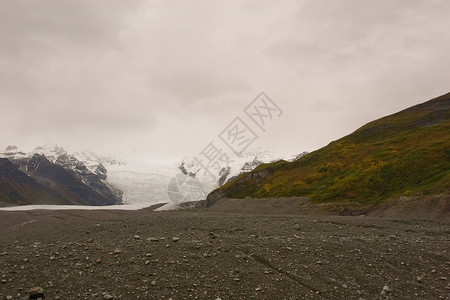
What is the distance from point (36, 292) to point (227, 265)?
866 centimetres

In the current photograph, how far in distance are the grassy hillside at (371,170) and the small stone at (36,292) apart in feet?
135

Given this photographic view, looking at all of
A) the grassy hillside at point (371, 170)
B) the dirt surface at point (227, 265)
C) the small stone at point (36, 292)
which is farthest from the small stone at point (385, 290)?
the grassy hillside at point (371, 170)

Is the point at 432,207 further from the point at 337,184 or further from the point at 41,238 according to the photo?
the point at 41,238

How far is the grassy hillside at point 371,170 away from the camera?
47.7 m

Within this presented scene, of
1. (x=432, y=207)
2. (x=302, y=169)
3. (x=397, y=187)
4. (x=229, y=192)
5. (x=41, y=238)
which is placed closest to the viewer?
(x=41, y=238)

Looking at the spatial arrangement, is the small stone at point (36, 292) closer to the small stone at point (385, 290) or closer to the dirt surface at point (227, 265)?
the dirt surface at point (227, 265)

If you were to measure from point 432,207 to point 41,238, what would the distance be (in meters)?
39.1

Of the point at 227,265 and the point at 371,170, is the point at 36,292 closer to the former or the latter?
the point at 227,265

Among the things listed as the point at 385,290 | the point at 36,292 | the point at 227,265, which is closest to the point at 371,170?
the point at 385,290

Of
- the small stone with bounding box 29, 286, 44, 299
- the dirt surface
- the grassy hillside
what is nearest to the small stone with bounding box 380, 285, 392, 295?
the dirt surface

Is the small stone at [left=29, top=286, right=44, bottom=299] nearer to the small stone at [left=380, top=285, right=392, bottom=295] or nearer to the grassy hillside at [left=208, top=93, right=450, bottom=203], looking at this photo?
the small stone at [left=380, top=285, right=392, bottom=295]

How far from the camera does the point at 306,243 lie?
2081 centimetres

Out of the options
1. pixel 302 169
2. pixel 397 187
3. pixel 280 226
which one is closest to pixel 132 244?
pixel 280 226

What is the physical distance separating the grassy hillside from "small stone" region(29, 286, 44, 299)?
4110 centimetres
